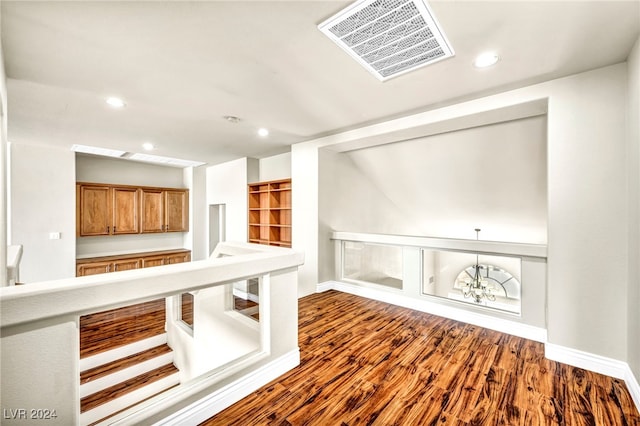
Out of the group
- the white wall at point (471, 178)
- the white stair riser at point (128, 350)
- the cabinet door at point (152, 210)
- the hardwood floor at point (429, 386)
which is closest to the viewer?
the white stair riser at point (128, 350)

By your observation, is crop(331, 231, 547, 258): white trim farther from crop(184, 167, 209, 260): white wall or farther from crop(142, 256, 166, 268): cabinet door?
crop(142, 256, 166, 268): cabinet door

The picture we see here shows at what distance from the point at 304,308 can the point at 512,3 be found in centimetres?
357

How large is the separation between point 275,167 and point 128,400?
4.59 meters

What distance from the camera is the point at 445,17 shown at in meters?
1.60

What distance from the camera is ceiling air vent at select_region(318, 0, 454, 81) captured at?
154 cm

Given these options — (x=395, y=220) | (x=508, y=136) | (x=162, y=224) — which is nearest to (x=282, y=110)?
(x=508, y=136)

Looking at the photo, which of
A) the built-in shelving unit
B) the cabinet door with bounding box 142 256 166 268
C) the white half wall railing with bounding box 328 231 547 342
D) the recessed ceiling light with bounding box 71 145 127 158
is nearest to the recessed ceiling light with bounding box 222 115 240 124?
the built-in shelving unit

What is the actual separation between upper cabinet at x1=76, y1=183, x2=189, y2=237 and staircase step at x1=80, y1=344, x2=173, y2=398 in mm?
4642

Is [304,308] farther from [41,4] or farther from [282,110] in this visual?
[41,4]

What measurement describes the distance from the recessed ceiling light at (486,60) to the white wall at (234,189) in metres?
4.59

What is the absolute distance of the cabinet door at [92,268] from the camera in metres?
4.99

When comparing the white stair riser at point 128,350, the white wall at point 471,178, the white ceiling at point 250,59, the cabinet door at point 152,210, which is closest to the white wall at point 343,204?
the white wall at point 471,178

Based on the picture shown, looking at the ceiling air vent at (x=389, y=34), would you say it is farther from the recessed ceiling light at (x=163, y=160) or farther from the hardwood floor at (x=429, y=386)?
the recessed ceiling light at (x=163, y=160)

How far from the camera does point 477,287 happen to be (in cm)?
335
